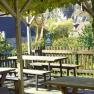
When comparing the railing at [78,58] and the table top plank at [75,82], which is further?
A: the railing at [78,58]

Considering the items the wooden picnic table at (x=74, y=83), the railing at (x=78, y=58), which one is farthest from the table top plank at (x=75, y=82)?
the railing at (x=78, y=58)

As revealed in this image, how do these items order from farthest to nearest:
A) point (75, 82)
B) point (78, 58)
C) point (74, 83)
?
point (78, 58)
point (75, 82)
point (74, 83)

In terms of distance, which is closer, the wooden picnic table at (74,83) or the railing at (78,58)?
the wooden picnic table at (74,83)

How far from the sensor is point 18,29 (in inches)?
340

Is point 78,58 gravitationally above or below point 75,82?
above

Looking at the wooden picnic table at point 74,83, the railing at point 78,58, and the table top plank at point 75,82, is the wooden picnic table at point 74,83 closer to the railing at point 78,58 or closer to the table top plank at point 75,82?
the table top plank at point 75,82

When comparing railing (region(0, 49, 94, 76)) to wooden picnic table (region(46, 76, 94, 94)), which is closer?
wooden picnic table (region(46, 76, 94, 94))

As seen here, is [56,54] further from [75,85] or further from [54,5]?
[75,85]

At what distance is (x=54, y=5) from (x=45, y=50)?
402 cm

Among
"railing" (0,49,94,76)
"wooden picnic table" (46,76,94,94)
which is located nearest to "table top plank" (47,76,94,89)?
"wooden picnic table" (46,76,94,94)

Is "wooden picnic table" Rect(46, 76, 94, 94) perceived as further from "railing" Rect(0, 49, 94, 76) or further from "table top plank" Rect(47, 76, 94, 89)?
"railing" Rect(0, 49, 94, 76)

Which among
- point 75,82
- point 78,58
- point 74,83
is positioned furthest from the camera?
point 78,58

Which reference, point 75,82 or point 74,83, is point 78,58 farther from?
point 74,83

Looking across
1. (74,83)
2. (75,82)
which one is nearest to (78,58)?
(75,82)
